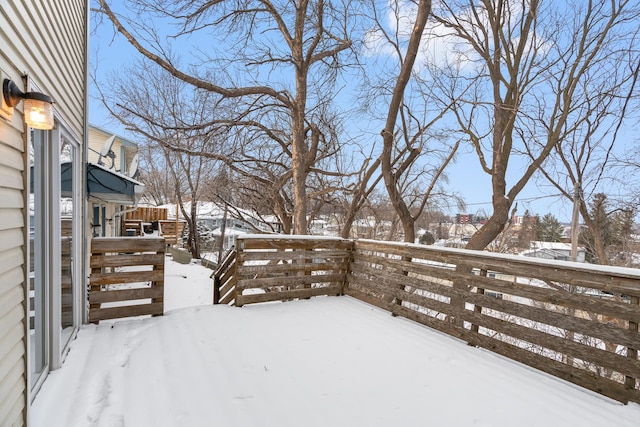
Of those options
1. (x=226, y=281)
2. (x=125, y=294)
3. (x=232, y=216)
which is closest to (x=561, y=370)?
(x=226, y=281)

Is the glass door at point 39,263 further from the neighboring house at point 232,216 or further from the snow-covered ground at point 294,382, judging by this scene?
the neighboring house at point 232,216

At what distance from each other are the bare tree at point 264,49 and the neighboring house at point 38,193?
3200mm

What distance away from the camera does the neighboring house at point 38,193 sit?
151cm

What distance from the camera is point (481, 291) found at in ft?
10.7

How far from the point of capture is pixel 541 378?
271cm

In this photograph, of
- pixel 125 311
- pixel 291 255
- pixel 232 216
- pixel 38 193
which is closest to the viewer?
pixel 38 193

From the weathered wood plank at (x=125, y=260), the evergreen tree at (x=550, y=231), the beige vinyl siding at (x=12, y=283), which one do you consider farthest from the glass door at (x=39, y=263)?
the evergreen tree at (x=550, y=231)

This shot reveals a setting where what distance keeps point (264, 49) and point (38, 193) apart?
614 cm

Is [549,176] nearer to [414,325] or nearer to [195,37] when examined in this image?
[414,325]

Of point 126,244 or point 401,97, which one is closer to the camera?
point 126,244

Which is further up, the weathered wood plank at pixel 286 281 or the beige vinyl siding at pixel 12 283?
the beige vinyl siding at pixel 12 283

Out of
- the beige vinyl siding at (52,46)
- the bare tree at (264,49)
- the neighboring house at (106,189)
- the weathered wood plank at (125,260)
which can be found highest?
the bare tree at (264,49)

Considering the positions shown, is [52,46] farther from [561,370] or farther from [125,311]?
[561,370]

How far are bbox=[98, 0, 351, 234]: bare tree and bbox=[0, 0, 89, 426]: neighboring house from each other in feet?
10.5
